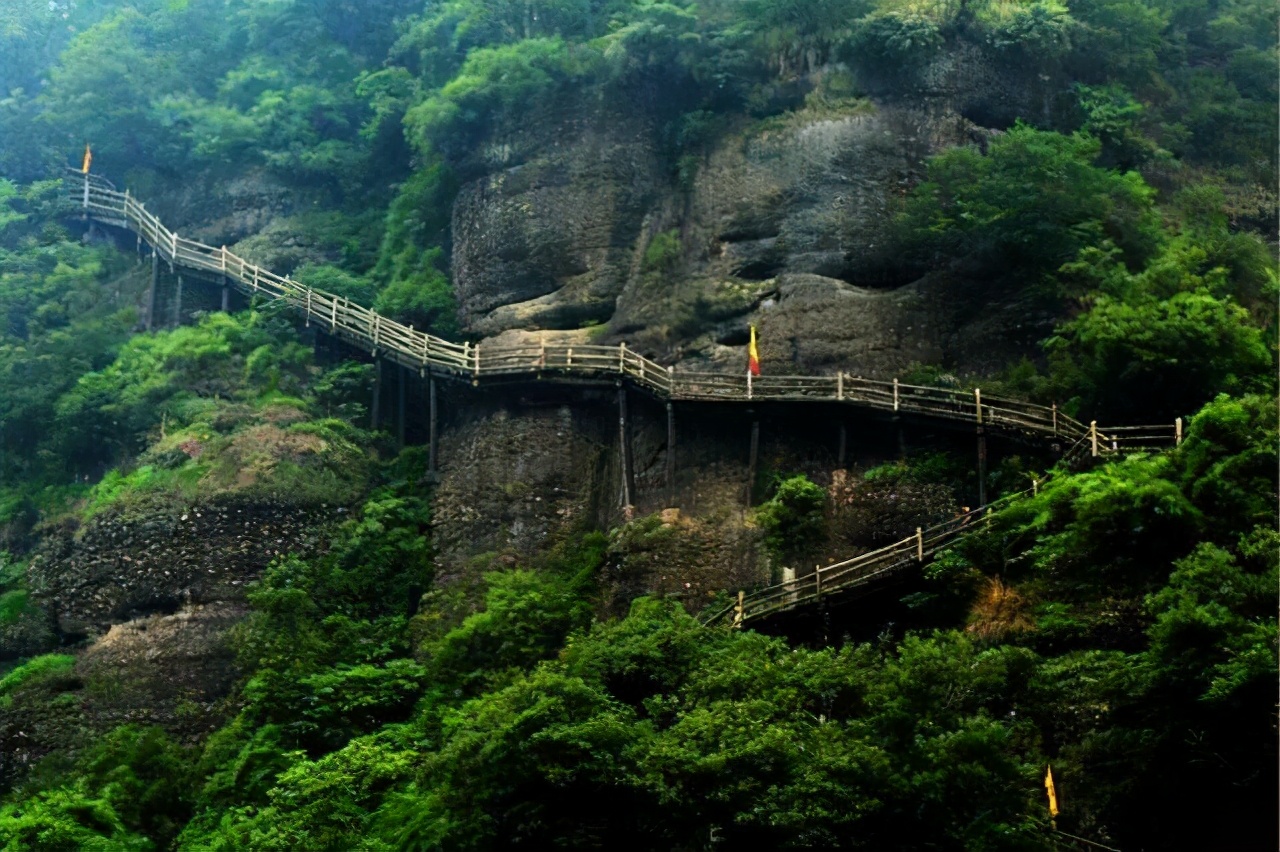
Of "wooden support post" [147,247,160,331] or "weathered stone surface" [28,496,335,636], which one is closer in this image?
"weathered stone surface" [28,496,335,636]

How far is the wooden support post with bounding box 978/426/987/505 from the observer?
34.3m

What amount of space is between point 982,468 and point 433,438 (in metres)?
12.4

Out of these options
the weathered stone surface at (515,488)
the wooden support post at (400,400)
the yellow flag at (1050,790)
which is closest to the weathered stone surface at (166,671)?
the weathered stone surface at (515,488)

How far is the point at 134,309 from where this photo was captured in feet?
149

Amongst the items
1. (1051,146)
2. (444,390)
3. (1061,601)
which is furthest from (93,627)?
(1051,146)

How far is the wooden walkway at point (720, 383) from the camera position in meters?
→ 32.2

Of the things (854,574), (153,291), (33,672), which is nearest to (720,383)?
(854,574)

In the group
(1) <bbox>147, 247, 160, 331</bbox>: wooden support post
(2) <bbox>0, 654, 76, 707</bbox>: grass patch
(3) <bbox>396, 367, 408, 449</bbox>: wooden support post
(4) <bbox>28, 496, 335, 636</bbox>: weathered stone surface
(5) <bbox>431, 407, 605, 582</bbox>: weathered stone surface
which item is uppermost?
(1) <bbox>147, 247, 160, 331</bbox>: wooden support post

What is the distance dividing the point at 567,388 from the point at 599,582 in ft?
17.3

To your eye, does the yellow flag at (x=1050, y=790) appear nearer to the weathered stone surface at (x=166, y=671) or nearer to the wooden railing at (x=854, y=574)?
the wooden railing at (x=854, y=574)

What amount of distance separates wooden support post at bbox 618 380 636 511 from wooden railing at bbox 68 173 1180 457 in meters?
0.50

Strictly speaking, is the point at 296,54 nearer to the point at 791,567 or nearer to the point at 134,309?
the point at 134,309

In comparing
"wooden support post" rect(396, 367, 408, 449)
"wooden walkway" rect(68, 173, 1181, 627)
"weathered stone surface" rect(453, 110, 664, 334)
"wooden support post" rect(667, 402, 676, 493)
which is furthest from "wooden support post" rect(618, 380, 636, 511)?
"wooden support post" rect(396, 367, 408, 449)

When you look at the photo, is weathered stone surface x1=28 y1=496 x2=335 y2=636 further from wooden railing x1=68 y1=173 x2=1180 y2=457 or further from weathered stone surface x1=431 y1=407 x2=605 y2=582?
wooden railing x1=68 y1=173 x2=1180 y2=457
